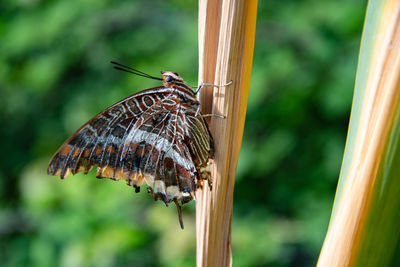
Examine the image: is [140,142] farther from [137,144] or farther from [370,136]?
[370,136]

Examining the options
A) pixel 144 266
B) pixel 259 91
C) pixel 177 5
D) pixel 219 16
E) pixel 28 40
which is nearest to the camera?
pixel 219 16

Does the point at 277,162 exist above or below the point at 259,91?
below

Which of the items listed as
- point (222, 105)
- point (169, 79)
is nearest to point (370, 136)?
point (222, 105)

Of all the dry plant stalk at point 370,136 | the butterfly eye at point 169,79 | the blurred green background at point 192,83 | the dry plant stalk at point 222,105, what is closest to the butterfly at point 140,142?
the butterfly eye at point 169,79

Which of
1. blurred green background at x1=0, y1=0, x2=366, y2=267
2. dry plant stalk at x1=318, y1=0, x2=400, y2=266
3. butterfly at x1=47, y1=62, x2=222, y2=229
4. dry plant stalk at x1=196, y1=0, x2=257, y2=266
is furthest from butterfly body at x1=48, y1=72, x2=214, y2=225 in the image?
blurred green background at x1=0, y1=0, x2=366, y2=267

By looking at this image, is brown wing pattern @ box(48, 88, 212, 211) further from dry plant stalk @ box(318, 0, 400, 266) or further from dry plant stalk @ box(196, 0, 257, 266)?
dry plant stalk @ box(318, 0, 400, 266)

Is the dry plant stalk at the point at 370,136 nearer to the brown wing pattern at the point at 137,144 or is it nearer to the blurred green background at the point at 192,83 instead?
the brown wing pattern at the point at 137,144

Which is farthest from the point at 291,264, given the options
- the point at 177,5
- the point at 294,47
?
the point at 177,5

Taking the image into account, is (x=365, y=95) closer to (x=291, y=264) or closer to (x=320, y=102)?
(x=320, y=102)
